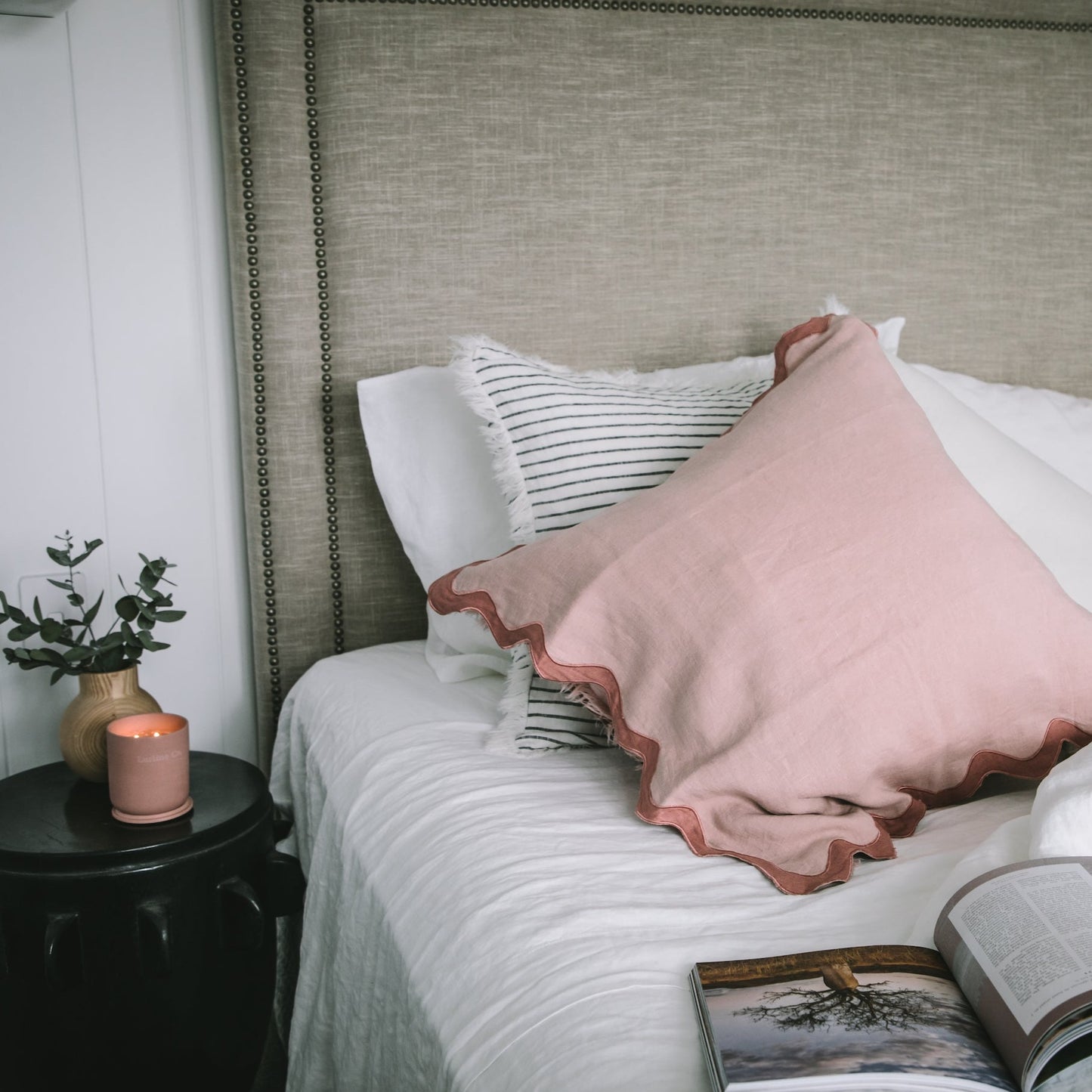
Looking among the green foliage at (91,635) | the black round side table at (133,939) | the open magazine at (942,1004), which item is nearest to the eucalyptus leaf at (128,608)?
the green foliage at (91,635)

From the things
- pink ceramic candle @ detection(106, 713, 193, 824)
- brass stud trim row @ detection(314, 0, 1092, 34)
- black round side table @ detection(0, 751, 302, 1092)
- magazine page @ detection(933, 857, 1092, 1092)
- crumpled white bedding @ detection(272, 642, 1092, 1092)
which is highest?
brass stud trim row @ detection(314, 0, 1092, 34)

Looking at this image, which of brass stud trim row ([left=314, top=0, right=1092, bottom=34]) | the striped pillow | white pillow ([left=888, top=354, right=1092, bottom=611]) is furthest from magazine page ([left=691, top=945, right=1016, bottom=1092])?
brass stud trim row ([left=314, top=0, right=1092, bottom=34])

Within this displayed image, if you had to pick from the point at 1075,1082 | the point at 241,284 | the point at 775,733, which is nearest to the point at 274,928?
the point at 775,733

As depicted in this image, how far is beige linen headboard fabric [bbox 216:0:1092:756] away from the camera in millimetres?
1416

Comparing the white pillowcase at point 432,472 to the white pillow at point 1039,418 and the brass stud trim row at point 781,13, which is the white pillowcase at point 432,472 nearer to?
the white pillow at point 1039,418

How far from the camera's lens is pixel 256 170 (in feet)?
4.58

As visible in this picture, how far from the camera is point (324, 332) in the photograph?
146cm

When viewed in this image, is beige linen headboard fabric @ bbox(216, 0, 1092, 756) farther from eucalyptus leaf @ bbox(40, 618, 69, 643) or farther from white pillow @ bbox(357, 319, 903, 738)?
eucalyptus leaf @ bbox(40, 618, 69, 643)

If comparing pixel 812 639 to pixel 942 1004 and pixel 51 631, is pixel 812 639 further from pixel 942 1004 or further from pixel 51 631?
pixel 51 631

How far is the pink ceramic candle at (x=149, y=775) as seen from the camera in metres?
1.13

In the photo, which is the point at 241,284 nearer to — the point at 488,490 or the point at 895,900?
the point at 488,490

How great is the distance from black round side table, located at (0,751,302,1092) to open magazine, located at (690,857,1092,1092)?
0.70m

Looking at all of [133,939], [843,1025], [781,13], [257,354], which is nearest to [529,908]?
[843,1025]

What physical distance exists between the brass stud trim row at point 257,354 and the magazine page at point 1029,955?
1098mm
